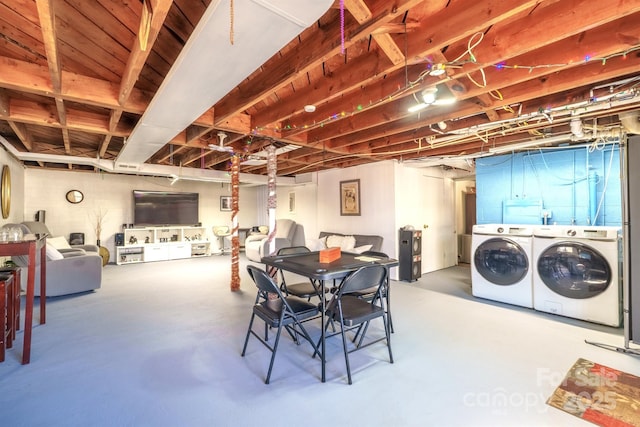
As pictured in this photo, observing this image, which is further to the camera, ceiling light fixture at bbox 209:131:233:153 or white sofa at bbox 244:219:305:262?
white sofa at bbox 244:219:305:262

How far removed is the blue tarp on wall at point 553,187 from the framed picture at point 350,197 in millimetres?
2250

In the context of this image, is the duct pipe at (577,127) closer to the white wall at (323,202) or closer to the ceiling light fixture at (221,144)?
the white wall at (323,202)

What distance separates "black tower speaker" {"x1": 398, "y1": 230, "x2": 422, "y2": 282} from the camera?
17.3ft

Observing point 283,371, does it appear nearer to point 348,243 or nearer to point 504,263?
point 504,263

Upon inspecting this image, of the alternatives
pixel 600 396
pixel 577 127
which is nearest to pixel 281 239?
pixel 577 127

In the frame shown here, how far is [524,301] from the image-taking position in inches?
152

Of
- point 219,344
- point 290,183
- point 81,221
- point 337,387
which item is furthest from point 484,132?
point 81,221

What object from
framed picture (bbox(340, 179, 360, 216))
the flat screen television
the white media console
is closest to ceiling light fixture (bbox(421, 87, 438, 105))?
framed picture (bbox(340, 179, 360, 216))

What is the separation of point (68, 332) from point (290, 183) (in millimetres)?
5680

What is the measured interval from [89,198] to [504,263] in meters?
8.97

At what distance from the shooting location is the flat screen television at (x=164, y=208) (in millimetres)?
7629

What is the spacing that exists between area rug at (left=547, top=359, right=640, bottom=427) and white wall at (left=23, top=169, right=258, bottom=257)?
27.9 ft

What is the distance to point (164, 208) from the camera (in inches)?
313

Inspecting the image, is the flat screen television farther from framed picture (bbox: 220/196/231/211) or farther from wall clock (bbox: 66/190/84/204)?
wall clock (bbox: 66/190/84/204)
